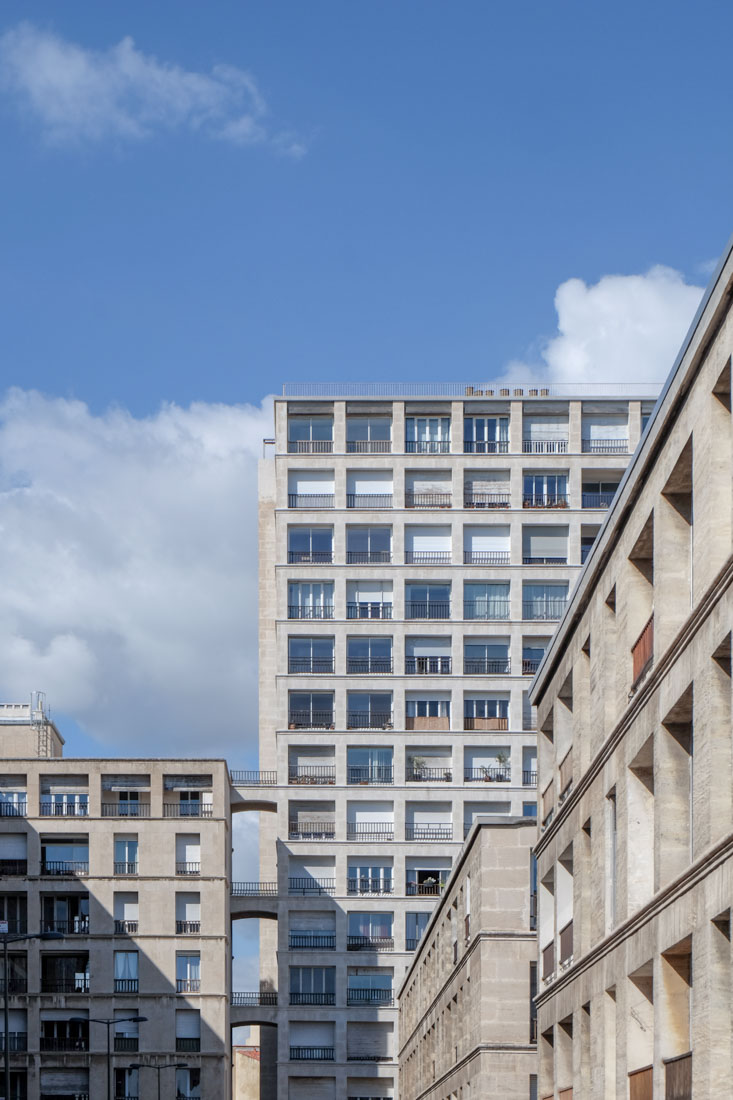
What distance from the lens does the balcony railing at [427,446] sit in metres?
101

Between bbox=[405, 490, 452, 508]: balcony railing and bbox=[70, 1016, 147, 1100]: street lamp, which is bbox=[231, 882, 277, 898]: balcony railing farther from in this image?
bbox=[405, 490, 452, 508]: balcony railing

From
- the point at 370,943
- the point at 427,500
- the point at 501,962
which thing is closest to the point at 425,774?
the point at 370,943

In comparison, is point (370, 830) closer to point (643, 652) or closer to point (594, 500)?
point (594, 500)

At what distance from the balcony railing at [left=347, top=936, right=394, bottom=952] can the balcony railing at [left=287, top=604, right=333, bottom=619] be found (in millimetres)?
18056

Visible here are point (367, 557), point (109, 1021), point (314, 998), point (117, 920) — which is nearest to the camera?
point (109, 1021)

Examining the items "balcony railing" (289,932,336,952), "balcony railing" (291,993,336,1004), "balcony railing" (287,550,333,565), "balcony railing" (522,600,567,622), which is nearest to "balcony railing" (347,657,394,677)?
"balcony railing" (287,550,333,565)

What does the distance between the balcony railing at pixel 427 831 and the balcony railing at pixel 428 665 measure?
8.55m

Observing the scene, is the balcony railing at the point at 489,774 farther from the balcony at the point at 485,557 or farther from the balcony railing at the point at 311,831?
the balcony at the point at 485,557

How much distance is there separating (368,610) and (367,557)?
3.06m

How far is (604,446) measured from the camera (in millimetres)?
100500

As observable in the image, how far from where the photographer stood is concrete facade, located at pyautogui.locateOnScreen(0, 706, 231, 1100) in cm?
9069

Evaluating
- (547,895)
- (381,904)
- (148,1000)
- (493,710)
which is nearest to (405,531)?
(493,710)

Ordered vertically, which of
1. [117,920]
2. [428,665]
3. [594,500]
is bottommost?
[117,920]

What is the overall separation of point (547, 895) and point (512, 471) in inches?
2469
